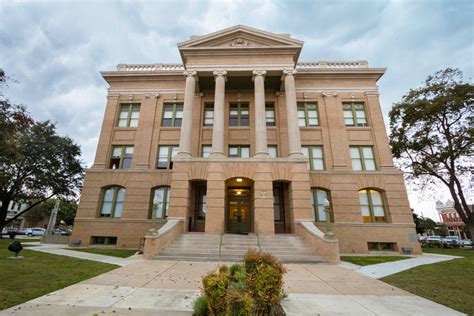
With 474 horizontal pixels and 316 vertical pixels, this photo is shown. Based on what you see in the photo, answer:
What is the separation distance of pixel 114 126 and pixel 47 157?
35.2 ft

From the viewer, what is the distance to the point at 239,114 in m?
20.7

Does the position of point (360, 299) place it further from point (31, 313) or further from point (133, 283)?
point (31, 313)

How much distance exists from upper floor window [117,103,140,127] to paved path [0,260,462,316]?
1562 centimetres

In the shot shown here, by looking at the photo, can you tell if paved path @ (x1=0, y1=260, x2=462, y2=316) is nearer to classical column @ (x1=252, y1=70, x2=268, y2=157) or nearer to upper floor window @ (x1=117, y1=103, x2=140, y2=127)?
classical column @ (x1=252, y1=70, x2=268, y2=157)

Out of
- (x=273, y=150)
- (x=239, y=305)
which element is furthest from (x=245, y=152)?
(x=239, y=305)

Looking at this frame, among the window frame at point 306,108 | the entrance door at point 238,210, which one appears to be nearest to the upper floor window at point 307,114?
the window frame at point 306,108

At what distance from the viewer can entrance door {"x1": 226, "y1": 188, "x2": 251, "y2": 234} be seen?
17.6 meters

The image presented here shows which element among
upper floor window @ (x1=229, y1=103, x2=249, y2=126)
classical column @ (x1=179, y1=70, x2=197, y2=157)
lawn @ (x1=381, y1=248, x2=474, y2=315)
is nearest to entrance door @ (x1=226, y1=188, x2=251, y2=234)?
classical column @ (x1=179, y1=70, x2=197, y2=157)

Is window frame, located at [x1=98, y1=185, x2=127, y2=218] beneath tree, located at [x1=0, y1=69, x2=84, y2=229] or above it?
beneath

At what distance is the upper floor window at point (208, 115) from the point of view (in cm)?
2075

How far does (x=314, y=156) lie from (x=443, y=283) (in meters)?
12.6

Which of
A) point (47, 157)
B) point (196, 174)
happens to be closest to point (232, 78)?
point (196, 174)

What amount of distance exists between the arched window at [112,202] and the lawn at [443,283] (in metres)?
18.1

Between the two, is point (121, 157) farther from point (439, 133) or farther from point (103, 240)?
point (439, 133)
